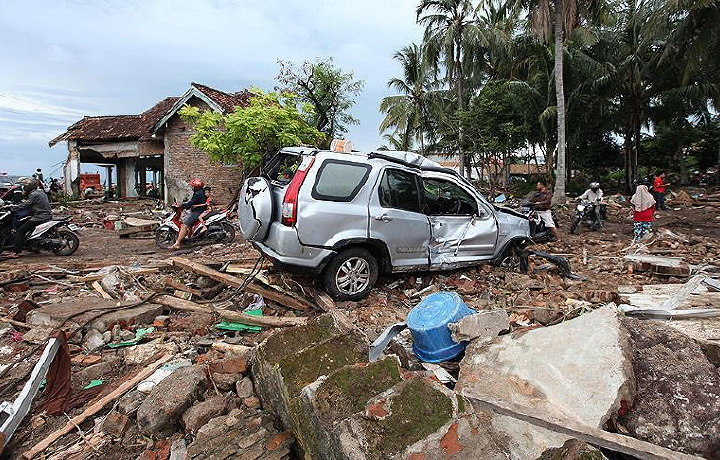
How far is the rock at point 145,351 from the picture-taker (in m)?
3.84

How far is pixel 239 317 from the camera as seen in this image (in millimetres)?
4547

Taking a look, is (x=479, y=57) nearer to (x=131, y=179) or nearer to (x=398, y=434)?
(x=131, y=179)

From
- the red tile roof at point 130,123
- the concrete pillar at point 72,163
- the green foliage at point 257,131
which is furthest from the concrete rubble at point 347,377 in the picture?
the concrete pillar at point 72,163

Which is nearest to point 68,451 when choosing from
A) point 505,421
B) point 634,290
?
point 505,421

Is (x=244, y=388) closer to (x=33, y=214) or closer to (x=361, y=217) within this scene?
(x=361, y=217)

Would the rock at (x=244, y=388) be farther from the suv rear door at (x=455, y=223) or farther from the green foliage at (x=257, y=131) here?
the green foliage at (x=257, y=131)

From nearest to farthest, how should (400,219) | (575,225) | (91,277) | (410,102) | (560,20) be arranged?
(400,219) → (91,277) → (575,225) → (560,20) → (410,102)

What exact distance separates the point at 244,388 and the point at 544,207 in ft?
28.5

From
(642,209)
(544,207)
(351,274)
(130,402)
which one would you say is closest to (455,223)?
(351,274)

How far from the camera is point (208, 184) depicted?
61.9 ft

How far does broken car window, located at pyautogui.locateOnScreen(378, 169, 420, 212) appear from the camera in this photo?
528 cm

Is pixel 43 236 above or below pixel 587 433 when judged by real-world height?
above

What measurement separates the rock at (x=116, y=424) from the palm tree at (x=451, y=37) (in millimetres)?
21566

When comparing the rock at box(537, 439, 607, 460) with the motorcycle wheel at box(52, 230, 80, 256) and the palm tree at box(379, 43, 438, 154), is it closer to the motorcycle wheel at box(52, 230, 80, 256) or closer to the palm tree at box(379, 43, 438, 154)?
the motorcycle wheel at box(52, 230, 80, 256)
